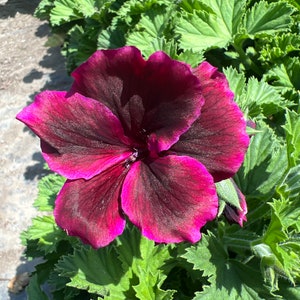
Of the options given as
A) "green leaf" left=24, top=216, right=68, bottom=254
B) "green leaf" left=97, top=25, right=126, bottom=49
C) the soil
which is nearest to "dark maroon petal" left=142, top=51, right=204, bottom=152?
"green leaf" left=24, top=216, right=68, bottom=254

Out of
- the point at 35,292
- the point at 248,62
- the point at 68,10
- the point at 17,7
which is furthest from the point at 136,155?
the point at 17,7

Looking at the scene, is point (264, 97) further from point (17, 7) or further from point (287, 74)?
point (17, 7)

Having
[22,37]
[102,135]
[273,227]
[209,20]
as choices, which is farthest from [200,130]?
[22,37]

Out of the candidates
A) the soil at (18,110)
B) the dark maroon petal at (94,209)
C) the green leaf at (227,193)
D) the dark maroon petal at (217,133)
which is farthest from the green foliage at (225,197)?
the soil at (18,110)

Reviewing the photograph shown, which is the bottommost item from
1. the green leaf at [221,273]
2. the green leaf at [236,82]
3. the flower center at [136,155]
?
the green leaf at [221,273]

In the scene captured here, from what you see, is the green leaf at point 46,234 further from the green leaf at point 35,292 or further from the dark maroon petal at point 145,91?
the dark maroon petal at point 145,91

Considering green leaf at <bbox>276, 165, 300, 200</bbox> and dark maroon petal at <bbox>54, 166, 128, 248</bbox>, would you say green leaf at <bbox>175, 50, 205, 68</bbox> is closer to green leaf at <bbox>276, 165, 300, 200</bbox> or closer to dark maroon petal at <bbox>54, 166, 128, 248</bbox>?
green leaf at <bbox>276, 165, 300, 200</bbox>
